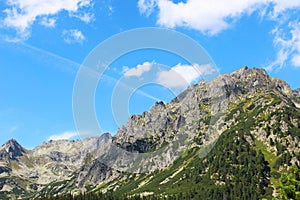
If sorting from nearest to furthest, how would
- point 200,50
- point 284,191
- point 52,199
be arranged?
point 284,191 → point 200,50 → point 52,199

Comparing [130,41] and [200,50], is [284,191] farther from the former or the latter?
[130,41]

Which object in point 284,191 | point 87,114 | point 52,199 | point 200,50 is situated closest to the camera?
point 284,191

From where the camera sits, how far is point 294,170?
27422 mm

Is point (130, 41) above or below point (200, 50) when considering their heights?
above

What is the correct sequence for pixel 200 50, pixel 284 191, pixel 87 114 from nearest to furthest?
→ pixel 284 191
pixel 87 114
pixel 200 50

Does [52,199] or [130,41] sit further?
[52,199]

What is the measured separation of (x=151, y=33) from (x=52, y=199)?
536 feet

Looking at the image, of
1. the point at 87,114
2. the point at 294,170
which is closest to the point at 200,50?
the point at 87,114

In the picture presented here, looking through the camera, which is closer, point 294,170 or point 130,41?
point 294,170

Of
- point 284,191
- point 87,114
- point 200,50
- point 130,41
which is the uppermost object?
point 130,41

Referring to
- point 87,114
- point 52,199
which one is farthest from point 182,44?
point 52,199

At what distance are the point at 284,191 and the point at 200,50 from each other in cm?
3714

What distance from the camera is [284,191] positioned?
1040 inches

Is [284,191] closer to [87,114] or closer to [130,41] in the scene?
[87,114]
